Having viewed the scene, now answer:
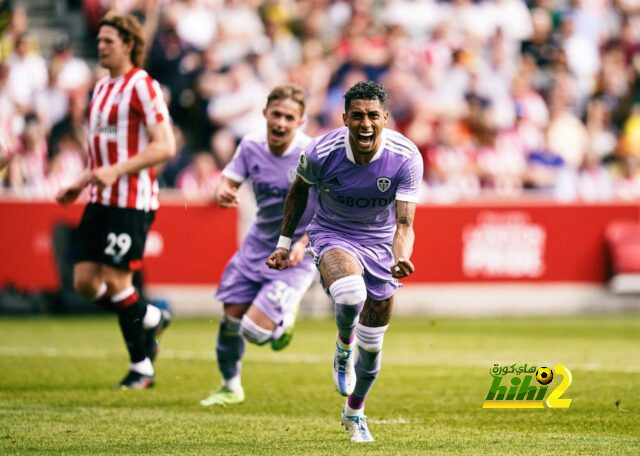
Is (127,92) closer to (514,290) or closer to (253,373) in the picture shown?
(253,373)

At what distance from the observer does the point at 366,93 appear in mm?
7895

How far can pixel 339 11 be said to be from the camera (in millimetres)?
21344

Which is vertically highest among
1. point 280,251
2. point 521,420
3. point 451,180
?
point 280,251

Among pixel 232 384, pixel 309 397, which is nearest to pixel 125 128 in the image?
pixel 232 384

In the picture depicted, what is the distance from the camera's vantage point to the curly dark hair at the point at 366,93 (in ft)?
25.9

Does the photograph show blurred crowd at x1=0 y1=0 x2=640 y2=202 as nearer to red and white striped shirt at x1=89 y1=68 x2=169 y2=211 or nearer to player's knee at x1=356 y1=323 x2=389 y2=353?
red and white striped shirt at x1=89 y1=68 x2=169 y2=211

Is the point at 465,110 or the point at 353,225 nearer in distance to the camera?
the point at 353,225

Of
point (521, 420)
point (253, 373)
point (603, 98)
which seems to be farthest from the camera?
point (603, 98)

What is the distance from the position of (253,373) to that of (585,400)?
3.25 metres

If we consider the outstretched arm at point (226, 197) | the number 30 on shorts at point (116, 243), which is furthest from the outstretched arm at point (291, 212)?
the number 30 on shorts at point (116, 243)

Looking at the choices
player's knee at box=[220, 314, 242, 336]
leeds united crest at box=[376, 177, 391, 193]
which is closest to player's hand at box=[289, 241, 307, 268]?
player's knee at box=[220, 314, 242, 336]

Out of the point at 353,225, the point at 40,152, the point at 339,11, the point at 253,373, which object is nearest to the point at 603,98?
the point at 339,11

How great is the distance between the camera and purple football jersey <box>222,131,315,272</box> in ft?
33.1

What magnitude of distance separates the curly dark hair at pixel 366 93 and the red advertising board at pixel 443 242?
958 cm
